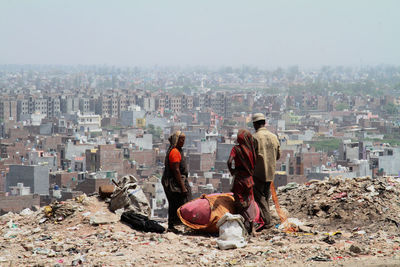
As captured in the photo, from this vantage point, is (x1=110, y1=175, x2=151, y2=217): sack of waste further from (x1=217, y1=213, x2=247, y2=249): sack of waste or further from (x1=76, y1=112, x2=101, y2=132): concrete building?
(x1=76, y1=112, x2=101, y2=132): concrete building

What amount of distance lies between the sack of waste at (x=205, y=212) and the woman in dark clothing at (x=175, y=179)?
143mm

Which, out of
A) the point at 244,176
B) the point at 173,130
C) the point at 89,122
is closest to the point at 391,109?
the point at 173,130

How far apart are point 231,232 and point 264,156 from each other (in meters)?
0.59

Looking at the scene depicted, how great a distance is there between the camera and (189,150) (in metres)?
40.3

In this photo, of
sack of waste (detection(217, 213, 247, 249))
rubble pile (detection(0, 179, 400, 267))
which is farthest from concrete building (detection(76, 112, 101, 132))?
sack of waste (detection(217, 213, 247, 249))

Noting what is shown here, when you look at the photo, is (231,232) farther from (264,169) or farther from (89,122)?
(89,122)

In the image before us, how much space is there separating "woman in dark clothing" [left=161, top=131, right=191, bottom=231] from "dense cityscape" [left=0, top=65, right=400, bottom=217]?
1611 millimetres

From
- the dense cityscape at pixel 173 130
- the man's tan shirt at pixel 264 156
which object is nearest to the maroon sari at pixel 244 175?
the man's tan shirt at pixel 264 156

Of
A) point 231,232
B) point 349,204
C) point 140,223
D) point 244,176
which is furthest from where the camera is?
point 349,204

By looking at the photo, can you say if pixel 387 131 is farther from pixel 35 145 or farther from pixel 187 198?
pixel 187 198

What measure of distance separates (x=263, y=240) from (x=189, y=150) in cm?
3521

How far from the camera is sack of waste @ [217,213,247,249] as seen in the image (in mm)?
4897

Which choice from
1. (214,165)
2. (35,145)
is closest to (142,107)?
(35,145)

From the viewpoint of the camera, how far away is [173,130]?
55094 mm
